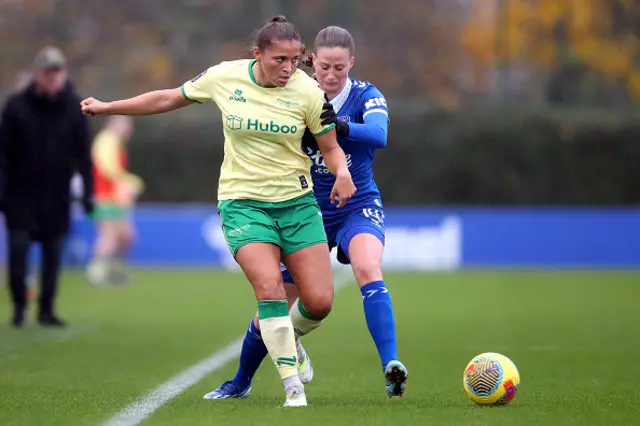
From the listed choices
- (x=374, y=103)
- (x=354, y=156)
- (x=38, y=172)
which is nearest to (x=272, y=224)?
(x=354, y=156)

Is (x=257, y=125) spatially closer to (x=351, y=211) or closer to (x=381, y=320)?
(x=351, y=211)

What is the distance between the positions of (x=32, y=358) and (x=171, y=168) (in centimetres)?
1547

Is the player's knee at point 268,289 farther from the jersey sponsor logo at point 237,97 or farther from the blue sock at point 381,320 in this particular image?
the jersey sponsor logo at point 237,97

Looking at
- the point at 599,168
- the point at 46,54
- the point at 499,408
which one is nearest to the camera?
the point at 499,408


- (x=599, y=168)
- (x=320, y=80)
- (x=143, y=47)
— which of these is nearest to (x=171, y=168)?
(x=143, y=47)

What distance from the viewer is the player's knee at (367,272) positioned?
23.6 ft

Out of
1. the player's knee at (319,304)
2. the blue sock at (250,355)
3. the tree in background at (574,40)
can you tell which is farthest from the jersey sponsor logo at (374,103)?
the tree in background at (574,40)

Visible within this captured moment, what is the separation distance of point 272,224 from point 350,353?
11.0 feet

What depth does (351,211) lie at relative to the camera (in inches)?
303

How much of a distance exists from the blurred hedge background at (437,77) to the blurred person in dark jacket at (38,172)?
12.3 meters

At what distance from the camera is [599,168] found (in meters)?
24.2

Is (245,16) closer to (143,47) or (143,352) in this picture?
(143,47)

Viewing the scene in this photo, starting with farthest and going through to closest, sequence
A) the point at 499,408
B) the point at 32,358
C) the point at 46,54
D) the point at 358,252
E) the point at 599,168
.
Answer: the point at 599,168
the point at 46,54
the point at 32,358
the point at 358,252
the point at 499,408

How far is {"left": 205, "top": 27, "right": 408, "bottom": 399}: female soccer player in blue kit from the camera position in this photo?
23.4ft
